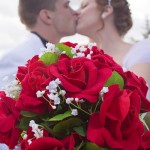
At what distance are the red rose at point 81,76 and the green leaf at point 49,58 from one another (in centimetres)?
5

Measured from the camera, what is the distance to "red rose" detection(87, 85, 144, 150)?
120 centimetres

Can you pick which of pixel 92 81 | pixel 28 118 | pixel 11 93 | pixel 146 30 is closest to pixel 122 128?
pixel 92 81

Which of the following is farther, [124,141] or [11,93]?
[11,93]

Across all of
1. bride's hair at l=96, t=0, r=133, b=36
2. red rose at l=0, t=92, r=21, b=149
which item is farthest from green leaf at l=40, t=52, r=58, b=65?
bride's hair at l=96, t=0, r=133, b=36

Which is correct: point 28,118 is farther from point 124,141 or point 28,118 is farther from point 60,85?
point 124,141

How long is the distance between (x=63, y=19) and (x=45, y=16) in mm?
183

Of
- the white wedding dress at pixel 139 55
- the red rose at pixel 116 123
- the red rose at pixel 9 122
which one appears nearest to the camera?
the red rose at pixel 116 123

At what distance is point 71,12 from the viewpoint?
4.38 m

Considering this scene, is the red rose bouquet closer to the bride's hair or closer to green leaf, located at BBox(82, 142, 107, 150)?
green leaf, located at BBox(82, 142, 107, 150)

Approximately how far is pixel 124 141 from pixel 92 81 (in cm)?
19

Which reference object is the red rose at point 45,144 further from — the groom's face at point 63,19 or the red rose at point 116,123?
the groom's face at point 63,19

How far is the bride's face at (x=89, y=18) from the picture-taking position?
3.35 metres

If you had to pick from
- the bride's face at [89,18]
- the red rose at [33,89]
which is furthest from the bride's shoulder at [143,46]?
the red rose at [33,89]

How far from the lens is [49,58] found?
137 centimetres
